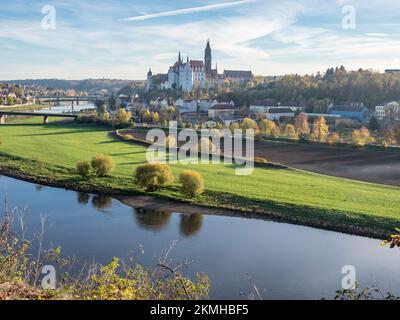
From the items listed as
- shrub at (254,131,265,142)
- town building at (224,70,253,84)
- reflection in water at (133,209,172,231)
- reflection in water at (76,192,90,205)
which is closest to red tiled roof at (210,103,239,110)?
shrub at (254,131,265,142)

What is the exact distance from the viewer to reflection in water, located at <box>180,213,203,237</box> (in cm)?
1950

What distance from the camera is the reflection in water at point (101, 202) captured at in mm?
23688

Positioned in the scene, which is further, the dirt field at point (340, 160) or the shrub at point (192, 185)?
the dirt field at point (340, 160)

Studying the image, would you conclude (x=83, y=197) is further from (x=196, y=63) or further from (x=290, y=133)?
(x=196, y=63)

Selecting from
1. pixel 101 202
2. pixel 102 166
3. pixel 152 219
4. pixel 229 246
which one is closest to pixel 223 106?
pixel 102 166

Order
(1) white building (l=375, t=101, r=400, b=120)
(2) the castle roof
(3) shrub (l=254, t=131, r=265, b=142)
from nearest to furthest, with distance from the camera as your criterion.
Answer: (3) shrub (l=254, t=131, r=265, b=142) < (1) white building (l=375, t=101, r=400, b=120) < (2) the castle roof

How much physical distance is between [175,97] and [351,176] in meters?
71.9

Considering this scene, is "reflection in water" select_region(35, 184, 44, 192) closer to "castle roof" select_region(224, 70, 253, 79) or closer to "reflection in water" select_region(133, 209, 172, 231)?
"reflection in water" select_region(133, 209, 172, 231)

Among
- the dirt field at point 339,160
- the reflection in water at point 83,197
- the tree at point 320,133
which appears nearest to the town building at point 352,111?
the tree at point 320,133

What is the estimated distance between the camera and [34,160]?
3641cm

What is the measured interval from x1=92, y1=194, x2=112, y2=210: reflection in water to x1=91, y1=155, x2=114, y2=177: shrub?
13.7 feet

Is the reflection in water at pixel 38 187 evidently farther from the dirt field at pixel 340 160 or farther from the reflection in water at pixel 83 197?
the dirt field at pixel 340 160

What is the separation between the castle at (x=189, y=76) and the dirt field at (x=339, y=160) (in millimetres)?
64155

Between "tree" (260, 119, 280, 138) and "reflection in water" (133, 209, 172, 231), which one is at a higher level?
"tree" (260, 119, 280, 138)
